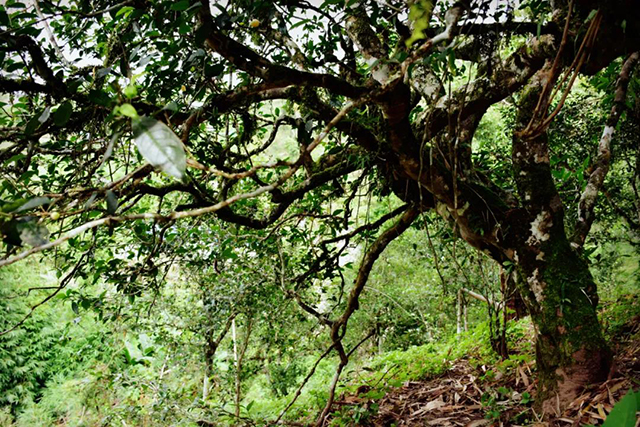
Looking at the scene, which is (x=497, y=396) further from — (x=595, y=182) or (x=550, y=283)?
(x=595, y=182)

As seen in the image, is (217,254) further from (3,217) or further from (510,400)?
(3,217)

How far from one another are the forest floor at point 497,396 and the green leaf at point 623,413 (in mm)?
1612

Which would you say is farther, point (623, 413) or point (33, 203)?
point (33, 203)

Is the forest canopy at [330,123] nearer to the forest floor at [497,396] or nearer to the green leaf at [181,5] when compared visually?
the green leaf at [181,5]

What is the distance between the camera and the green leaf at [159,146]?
0.64 metres

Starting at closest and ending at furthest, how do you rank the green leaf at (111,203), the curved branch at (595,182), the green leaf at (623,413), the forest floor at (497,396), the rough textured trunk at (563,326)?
the green leaf at (623,413)
the green leaf at (111,203)
the forest floor at (497,396)
the rough textured trunk at (563,326)
the curved branch at (595,182)

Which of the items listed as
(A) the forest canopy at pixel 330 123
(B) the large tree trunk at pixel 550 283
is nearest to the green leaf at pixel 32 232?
(A) the forest canopy at pixel 330 123

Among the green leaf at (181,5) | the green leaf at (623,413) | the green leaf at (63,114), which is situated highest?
the green leaf at (181,5)

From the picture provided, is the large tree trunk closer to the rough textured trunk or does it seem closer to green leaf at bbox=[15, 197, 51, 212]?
the rough textured trunk

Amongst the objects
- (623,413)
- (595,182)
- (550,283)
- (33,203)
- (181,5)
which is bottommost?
(623,413)

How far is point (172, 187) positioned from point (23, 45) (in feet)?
3.25

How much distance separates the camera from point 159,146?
0.66 m

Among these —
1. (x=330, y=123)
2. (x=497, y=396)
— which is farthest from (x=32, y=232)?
(x=497, y=396)

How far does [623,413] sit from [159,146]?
2.47 ft
